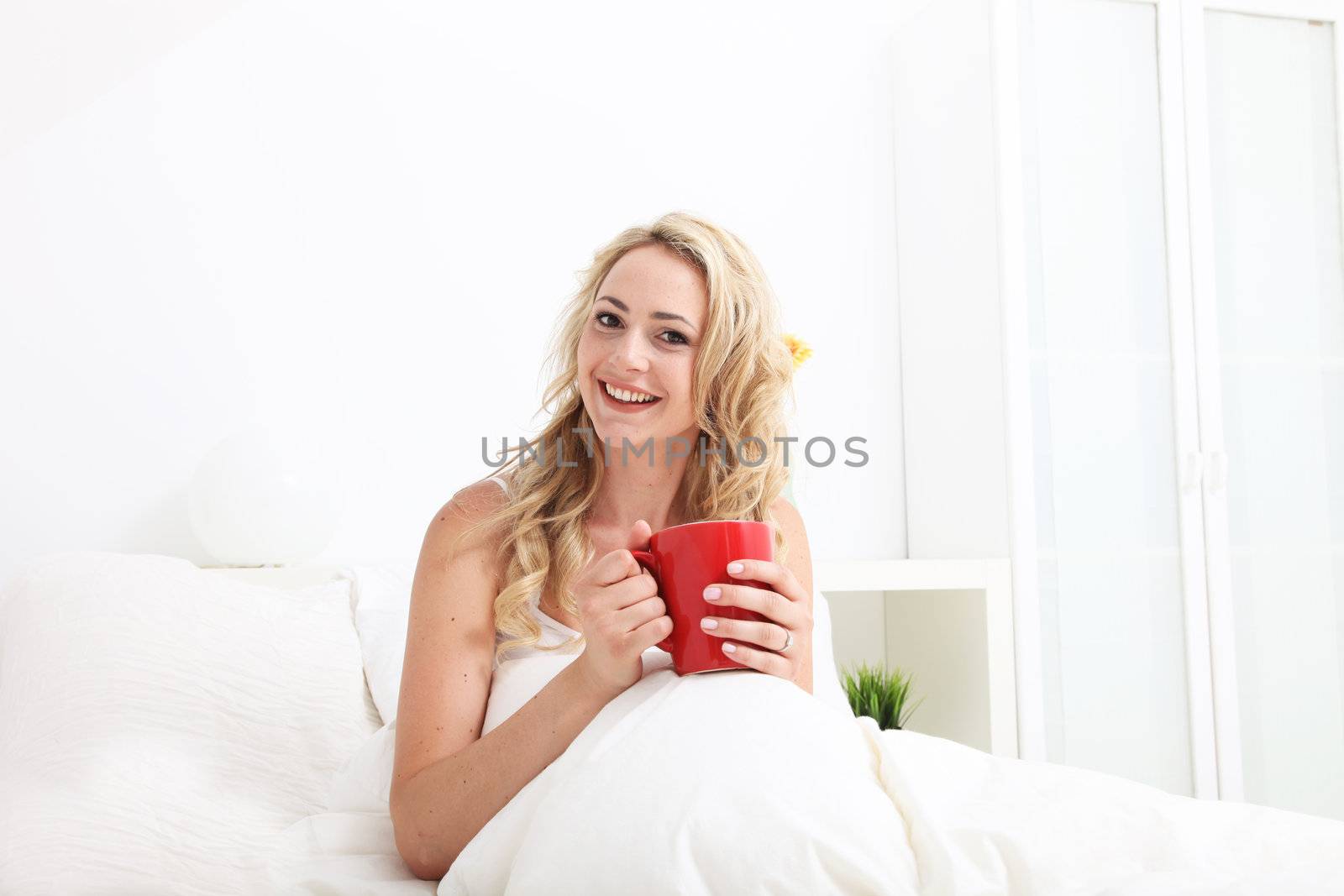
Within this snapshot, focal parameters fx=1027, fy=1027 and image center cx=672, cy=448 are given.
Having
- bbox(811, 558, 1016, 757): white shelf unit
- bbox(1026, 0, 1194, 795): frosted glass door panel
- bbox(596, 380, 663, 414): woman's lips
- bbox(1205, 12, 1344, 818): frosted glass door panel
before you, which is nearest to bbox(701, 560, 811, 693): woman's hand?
bbox(596, 380, 663, 414): woman's lips

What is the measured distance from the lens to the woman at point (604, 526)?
88 cm

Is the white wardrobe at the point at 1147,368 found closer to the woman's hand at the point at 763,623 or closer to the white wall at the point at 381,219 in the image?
the white wall at the point at 381,219

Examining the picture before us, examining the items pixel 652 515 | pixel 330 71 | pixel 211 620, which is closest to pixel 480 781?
pixel 652 515

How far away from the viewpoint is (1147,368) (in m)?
2.31

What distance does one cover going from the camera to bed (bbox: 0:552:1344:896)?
2.30 feet

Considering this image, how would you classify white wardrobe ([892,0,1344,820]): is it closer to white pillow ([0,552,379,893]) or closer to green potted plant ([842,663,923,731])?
green potted plant ([842,663,923,731])

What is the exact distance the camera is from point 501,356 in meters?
2.29

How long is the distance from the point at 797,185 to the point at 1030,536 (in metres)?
1.00

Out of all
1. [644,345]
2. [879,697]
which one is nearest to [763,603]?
[644,345]

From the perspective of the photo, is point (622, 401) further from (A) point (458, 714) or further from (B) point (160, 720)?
(B) point (160, 720)

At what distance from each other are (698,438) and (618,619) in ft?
1.56

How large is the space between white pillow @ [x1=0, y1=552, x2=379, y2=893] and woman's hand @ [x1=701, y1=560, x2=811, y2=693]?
1.59ft

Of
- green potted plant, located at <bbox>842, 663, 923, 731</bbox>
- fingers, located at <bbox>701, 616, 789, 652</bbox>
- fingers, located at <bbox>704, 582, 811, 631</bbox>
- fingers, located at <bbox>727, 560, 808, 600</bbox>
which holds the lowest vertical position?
green potted plant, located at <bbox>842, 663, 923, 731</bbox>

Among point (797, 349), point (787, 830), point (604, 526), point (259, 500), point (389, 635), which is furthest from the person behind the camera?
point (797, 349)
